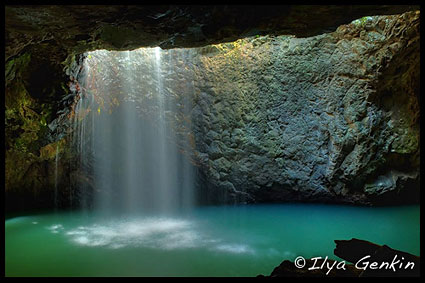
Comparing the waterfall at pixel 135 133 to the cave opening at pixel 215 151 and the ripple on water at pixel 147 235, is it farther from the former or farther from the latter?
the ripple on water at pixel 147 235

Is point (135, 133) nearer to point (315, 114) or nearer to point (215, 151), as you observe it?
point (215, 151)

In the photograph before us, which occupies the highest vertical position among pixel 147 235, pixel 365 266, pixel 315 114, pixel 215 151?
pixel 315 114

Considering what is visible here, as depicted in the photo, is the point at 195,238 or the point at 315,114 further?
the point at 315,114

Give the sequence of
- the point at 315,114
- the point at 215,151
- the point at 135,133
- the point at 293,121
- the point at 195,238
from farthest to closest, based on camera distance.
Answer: the point at 135,133, the point at 215,151, the point at 293,121, the point at 315,114, the point at 195,238

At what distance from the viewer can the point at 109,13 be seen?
3.96 m

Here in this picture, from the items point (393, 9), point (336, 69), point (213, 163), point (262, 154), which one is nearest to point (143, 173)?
point (213, 163)

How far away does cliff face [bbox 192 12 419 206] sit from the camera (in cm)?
897

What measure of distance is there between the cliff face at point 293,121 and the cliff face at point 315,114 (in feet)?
0.10

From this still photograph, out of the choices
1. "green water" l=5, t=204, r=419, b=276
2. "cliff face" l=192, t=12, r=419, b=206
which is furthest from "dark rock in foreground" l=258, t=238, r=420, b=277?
"cliff face" l=192, t=12, r=419, b=206

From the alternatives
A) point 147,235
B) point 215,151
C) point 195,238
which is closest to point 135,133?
point 215,151

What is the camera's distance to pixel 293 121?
10.2m

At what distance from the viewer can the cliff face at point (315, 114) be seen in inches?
353

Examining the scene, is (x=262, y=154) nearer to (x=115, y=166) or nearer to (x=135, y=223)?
(x=135, y=223)

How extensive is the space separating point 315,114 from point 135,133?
688 centimetres
